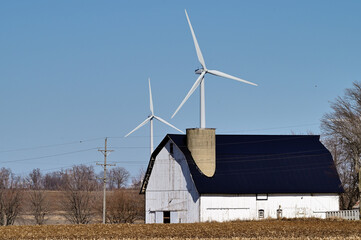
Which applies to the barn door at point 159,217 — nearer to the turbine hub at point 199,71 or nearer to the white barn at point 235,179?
the white barn at point 235,179

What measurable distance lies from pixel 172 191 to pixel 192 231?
16.3 meters

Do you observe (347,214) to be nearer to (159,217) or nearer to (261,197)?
(261,197)

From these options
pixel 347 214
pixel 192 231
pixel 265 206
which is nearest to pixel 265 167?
pixel 265 206

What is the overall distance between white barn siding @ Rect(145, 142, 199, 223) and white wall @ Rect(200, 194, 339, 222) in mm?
1296

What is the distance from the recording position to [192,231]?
161 feet

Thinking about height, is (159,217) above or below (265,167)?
below

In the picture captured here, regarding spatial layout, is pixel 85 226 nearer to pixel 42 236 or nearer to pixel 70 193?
pixel 42 236

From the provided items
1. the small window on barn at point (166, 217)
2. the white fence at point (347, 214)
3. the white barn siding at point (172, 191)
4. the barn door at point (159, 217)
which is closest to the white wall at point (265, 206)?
the white fence at point (347, 214)

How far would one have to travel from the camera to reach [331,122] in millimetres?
73562

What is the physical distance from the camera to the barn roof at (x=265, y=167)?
207 feet

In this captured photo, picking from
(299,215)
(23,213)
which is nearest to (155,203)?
(299,215)

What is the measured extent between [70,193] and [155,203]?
33.1 m

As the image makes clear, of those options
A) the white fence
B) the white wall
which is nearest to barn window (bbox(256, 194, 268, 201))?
the white wall

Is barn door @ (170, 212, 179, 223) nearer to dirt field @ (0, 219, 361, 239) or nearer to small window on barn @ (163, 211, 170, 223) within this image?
small window on barn @ (163, 211, 170, 223)
